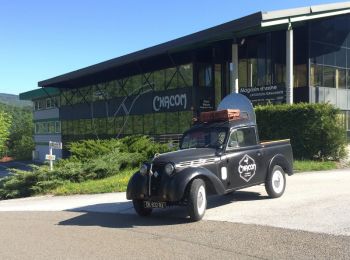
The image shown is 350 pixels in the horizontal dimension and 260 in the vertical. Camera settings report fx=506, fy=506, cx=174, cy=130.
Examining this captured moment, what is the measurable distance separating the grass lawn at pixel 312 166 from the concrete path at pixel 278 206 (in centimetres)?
189

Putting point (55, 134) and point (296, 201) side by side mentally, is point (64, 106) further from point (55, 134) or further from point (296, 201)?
point (296, 201)

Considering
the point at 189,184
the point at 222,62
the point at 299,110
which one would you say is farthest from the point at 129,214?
the point at 222,62

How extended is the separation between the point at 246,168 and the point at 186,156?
1.71m

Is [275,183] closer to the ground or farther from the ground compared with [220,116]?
closer to the ground

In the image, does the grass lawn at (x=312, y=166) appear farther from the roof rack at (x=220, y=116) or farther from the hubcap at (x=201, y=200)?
the hubcap at (x=201, y=200)

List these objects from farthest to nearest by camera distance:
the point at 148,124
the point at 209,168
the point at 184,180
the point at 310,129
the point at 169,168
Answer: the point at 148,124 → the point at 310,129 → the point at 209,168 → the point at 169,168 → the point at 184,180

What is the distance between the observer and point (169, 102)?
122ft

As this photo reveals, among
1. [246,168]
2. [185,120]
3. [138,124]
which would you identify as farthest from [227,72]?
[246,168]

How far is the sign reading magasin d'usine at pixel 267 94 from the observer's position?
1101 inches

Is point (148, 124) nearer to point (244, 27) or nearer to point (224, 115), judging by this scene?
point (244, 27)

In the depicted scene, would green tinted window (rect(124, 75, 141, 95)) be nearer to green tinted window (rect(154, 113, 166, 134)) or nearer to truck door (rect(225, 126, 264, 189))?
green tinted window (rect(154, 113, 166, 134))

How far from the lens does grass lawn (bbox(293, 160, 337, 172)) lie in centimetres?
1801

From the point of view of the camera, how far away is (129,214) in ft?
36.1

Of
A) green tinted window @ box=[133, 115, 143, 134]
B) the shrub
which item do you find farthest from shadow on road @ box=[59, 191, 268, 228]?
green tinted window @ box=[133, 115, 143, 134]
